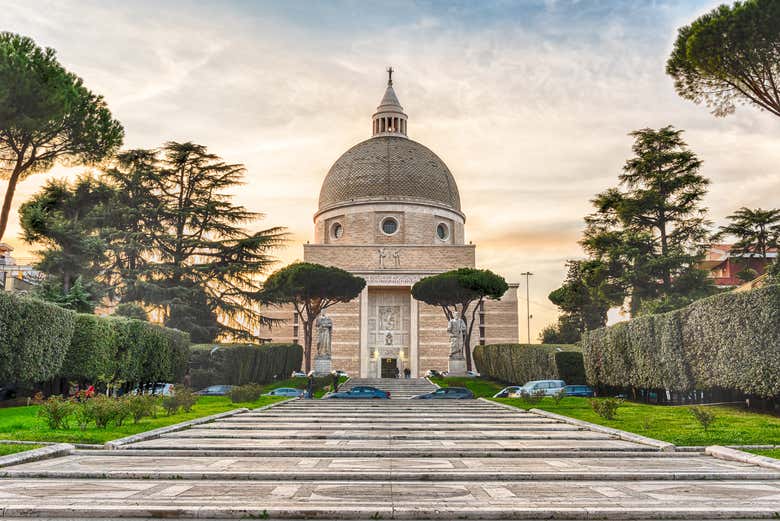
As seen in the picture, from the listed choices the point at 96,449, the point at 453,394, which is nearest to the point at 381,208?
the point at 453,394

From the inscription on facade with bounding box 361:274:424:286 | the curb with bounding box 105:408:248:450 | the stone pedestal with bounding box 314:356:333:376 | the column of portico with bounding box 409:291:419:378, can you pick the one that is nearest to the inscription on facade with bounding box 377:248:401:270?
the inscription on facade with bounding box 361:274:424:286

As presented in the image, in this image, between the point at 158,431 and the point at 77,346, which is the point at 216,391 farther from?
the point at 158,431

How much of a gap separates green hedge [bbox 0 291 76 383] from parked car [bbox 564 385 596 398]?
Answer: 2073 centimetres

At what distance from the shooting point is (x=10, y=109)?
24203 mm

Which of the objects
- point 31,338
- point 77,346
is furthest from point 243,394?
point 31,338

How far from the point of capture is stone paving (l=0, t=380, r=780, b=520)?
6.39m

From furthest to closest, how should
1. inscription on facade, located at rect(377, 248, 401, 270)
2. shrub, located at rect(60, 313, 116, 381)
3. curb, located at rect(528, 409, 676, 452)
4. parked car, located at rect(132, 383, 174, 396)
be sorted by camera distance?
inscription on facade, located at rect(377, 248, 401, 270) → parked car, located at rect(132, 383, 174, 396) → shrub, located at rect(60, 313, 116, 381) → curb, located at rect(528, 409, 676, 452)

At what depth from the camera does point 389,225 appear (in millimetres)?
58781

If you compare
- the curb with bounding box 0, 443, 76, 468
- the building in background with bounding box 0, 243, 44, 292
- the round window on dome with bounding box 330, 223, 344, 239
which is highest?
the round window on dome with bounding box 330, 223, 344, 239

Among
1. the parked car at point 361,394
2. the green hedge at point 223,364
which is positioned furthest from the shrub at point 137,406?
the green hedge at point 223,364

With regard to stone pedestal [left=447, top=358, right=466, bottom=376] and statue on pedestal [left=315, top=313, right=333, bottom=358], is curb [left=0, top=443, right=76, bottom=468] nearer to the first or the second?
statue on pedestal [left=315, top=313, right=333, bottom=358]

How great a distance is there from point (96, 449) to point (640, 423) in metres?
12.2

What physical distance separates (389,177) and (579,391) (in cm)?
3314

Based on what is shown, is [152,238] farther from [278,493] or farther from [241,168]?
[278,493]
